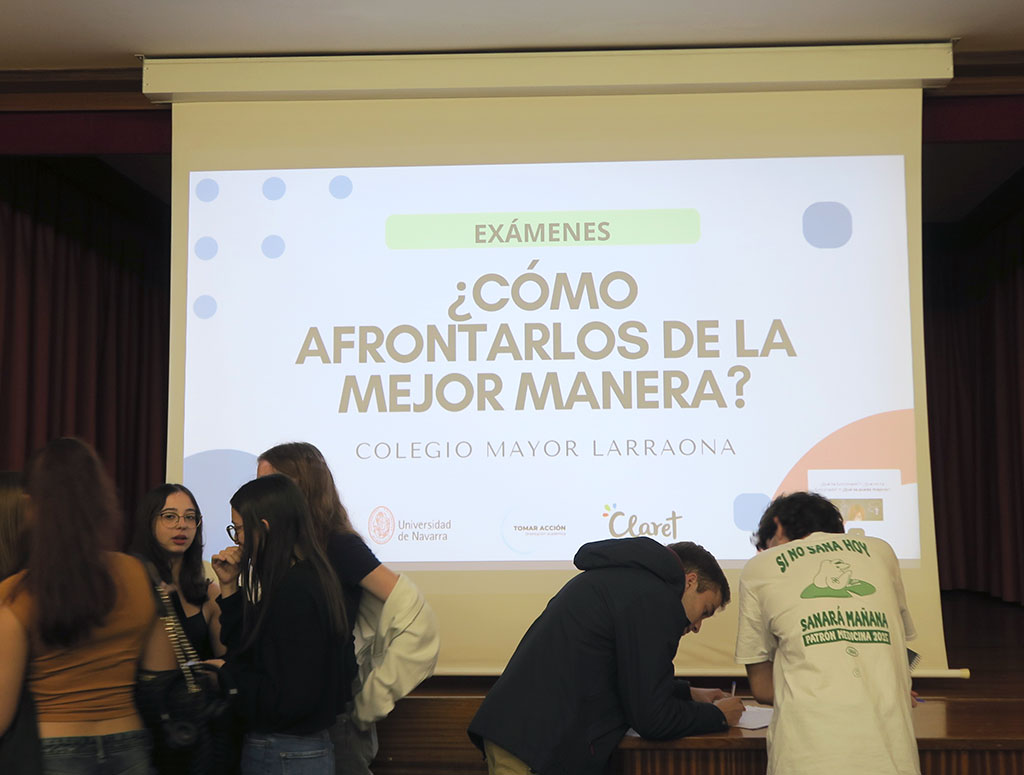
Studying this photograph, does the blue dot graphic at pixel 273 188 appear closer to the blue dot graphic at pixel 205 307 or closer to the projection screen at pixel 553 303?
the projection screen at pixel 553 303

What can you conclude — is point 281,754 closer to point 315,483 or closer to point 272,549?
point 272,549

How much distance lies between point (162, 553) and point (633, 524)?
1.90 meters

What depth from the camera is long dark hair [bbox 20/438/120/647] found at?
1.75 meters

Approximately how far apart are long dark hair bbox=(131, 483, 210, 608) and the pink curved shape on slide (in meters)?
2.31

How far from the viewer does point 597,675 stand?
7.26 ft

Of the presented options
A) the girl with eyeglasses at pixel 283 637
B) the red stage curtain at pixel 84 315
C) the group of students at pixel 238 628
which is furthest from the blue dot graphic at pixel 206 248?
the girl with eyeglasses at pixel 283 637

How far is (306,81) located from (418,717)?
8.86ft

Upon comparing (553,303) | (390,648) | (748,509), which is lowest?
(390,648)

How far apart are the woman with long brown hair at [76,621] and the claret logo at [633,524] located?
2.35m

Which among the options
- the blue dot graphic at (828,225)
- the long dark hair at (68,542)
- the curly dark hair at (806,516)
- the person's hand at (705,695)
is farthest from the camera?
the blue dot graphic at (828,225)

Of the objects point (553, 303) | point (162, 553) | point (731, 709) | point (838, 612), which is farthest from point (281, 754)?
point (553, 303)

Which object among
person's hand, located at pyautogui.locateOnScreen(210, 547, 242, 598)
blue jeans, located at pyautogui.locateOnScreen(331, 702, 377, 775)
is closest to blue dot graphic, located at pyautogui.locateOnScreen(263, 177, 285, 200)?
person's hand, located at pyautogui.locateOnScreen(210, 547, 242, 598)

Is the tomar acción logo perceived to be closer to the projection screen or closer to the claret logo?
the projection screen

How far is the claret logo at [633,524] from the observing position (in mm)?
3979
